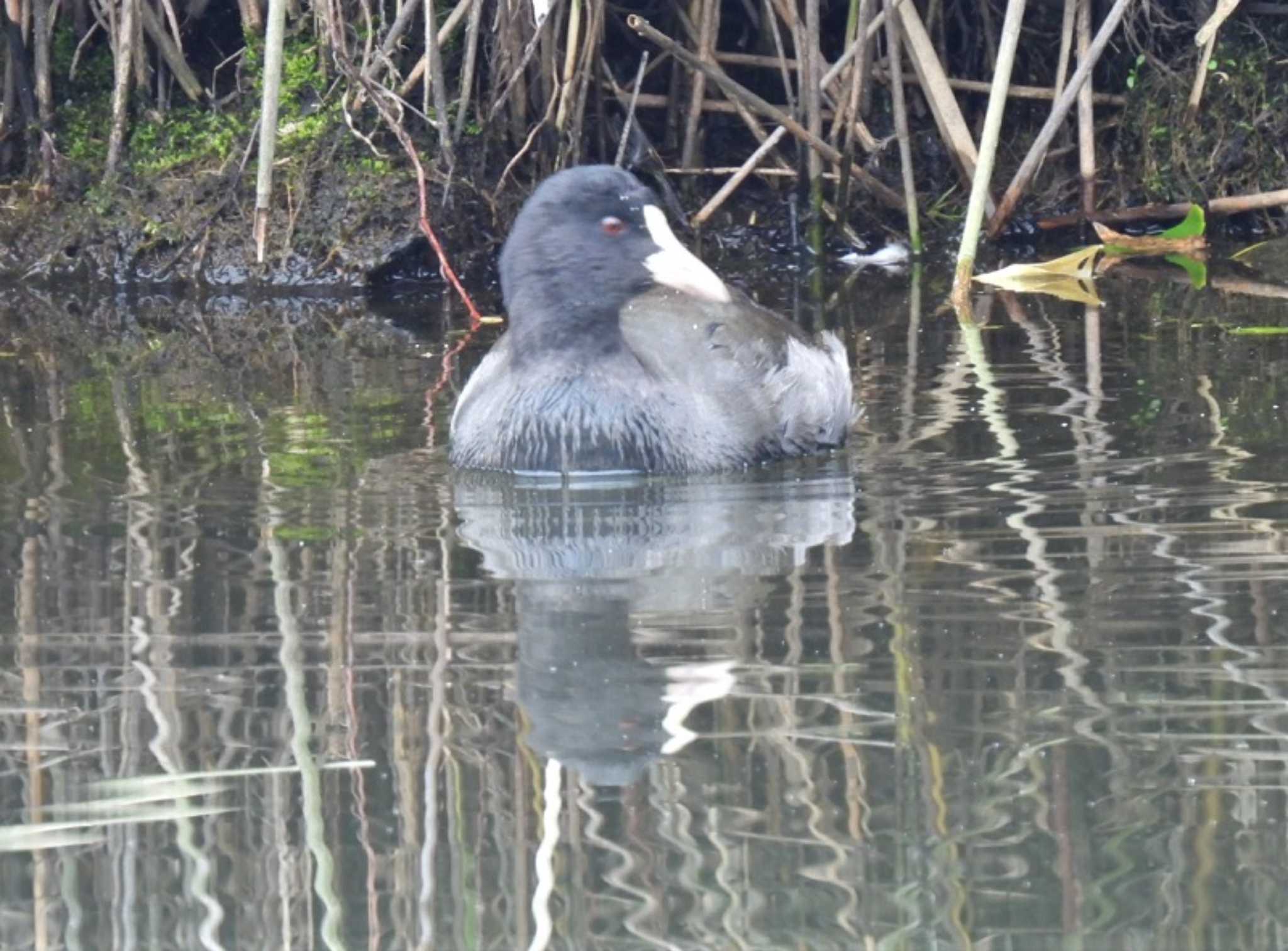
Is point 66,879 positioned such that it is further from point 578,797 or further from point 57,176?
point 57,176

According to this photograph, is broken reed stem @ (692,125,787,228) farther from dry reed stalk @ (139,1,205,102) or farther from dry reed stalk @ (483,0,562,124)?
dry reed stalk @ (139,1,205,102)

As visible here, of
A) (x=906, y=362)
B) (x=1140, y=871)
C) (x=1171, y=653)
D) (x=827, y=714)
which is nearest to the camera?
(x=1140, y=871)

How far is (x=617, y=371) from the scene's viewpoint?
4.91m

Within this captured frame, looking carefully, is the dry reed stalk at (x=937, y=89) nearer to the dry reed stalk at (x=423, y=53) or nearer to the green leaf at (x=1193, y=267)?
the green leaf at (x=1193, y=267)

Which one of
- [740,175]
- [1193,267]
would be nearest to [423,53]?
[740,175]

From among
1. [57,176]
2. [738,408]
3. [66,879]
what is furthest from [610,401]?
[57,176]

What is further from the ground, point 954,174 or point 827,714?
point 954,174

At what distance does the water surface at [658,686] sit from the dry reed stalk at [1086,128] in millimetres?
2933

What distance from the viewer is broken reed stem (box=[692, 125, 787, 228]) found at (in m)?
8.30

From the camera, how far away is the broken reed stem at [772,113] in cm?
790

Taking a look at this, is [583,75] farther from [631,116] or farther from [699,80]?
[699,80]

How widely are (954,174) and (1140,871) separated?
662 centimetres

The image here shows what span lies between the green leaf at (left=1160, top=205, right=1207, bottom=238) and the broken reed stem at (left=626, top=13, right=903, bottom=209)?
1.02 metres

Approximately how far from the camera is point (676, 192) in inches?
345
